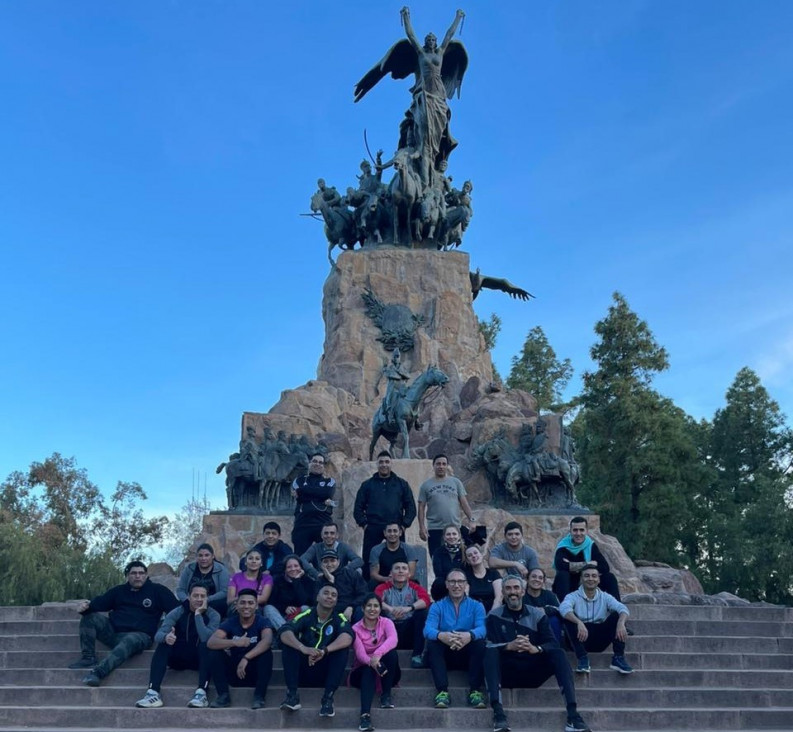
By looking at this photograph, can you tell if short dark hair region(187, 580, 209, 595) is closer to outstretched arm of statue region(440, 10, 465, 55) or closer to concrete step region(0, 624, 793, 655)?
concrete step region(0, 624, 793, 655)

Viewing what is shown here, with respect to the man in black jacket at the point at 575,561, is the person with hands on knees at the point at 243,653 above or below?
below

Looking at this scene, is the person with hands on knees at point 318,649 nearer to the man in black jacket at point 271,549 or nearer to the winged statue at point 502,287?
the man in black jacket at point 271,549

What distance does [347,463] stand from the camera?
1683 centimetres

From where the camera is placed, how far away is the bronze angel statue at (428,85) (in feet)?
75.7

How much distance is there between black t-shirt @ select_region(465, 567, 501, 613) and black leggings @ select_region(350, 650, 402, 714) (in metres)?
0.90

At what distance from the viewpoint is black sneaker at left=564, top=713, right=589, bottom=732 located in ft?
22.2

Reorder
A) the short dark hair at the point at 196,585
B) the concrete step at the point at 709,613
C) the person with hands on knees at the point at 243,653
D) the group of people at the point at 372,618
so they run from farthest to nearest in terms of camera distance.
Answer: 1. the concrete step at the point at 709,613
2. the short dark hair at the point at 196,585
3. the person with hands on knees at the point at 243,653
4. the group of people at the point at 372,618

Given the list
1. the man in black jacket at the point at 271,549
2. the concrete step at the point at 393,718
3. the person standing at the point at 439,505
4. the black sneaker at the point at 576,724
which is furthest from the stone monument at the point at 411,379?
the black sneaker at the point at 576,724

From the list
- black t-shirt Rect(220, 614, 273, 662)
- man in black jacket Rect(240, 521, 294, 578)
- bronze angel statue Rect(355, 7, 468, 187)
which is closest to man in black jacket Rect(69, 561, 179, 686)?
man in black jacket Rect(240, 521, 294, 578)

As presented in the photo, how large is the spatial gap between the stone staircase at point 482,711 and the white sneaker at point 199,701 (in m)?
0.08

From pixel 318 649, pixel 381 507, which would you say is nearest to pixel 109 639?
pixel 318 649

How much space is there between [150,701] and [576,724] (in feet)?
10.4

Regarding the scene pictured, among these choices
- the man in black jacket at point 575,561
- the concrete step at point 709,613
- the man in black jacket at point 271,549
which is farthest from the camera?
the concrete step at point 709,613

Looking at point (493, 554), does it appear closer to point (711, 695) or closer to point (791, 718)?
point (711, 695)
